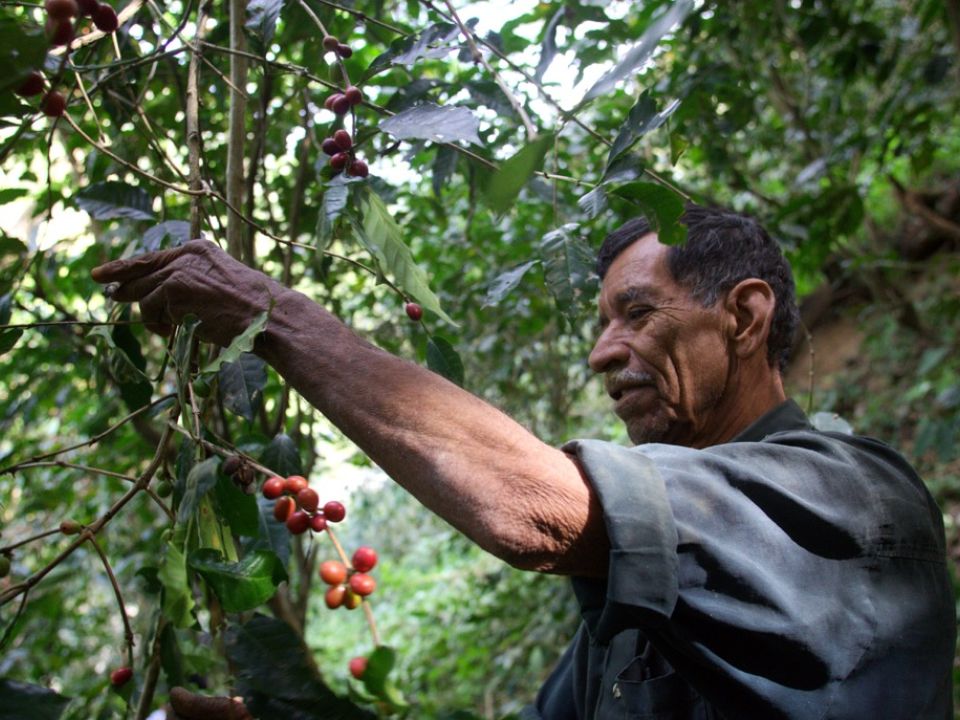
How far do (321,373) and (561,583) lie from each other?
2.99 m

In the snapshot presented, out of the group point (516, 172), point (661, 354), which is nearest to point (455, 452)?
point (516, 172)

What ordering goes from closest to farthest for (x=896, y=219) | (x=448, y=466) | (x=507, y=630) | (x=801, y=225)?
(x=448, y=466), (x=801, y=225), (x=507, y=630), (x=896, y=219)

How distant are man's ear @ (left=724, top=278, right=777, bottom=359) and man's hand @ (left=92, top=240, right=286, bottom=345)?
819 millimetres

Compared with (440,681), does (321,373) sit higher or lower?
higher

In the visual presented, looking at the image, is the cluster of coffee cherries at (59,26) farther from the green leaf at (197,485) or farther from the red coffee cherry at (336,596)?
the red coffee cherry at (336,596)

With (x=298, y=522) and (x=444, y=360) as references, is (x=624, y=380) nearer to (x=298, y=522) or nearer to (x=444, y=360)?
(x=444, y=360)

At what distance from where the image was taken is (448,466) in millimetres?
869

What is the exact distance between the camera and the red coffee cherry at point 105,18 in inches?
38.4

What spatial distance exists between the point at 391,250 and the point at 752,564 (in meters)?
0.55

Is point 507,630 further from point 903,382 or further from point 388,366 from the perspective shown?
point 388,366

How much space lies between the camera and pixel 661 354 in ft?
4.73

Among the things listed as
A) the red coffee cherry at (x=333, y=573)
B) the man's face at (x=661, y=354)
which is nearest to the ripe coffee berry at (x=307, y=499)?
the red coffee cherry at (x=333, y=573)

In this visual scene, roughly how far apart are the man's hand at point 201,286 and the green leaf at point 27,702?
15.8 inches

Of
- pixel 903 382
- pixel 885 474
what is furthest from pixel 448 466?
pixel 903 382
